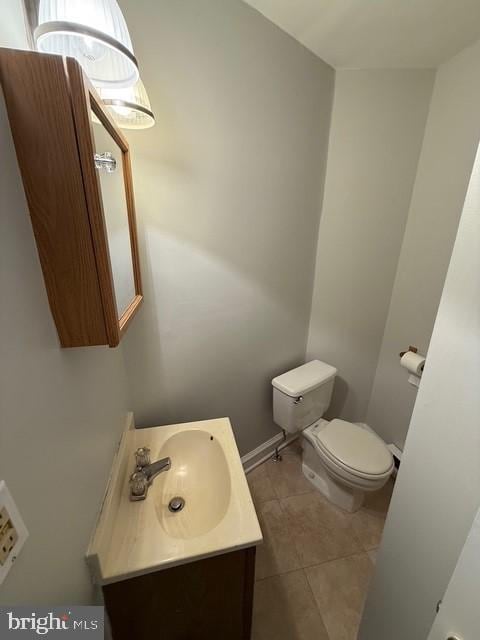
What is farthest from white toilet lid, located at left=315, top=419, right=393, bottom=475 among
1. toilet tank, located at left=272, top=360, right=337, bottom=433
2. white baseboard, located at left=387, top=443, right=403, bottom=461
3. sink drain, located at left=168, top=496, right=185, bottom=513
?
sink drain, located at left=168, top=496, right=185, bottom=513

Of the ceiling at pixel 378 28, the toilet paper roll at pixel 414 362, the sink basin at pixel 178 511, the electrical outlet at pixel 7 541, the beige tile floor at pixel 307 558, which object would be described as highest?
the ceiling at pixel 378 28

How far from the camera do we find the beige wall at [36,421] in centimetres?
40

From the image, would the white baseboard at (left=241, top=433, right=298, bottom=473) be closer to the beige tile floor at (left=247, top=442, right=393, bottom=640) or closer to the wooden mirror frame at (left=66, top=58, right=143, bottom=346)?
the beige tile floor at (left=247, top=442, right=393, bottom=640)

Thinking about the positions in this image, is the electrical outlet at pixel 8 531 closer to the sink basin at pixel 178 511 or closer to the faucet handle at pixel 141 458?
the sink basin at pixel 178 511

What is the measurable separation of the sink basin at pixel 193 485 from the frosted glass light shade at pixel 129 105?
1.17 m

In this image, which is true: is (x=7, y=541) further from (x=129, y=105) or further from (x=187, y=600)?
(x=129, y=105)

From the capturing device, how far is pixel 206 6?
926 millimetres

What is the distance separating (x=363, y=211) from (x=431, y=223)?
0.37 m

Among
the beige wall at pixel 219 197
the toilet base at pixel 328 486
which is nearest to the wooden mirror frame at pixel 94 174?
the beige wall at pixel 219 197

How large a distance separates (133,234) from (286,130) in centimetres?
92

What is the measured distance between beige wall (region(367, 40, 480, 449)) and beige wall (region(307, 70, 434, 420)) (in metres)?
0.06

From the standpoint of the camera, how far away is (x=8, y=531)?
375 mm

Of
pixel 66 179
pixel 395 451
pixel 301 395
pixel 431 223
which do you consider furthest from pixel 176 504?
pixel 431 223

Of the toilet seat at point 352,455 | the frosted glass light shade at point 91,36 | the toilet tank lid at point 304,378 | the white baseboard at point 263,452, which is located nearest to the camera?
the frosted glass light shade at point 91,36
